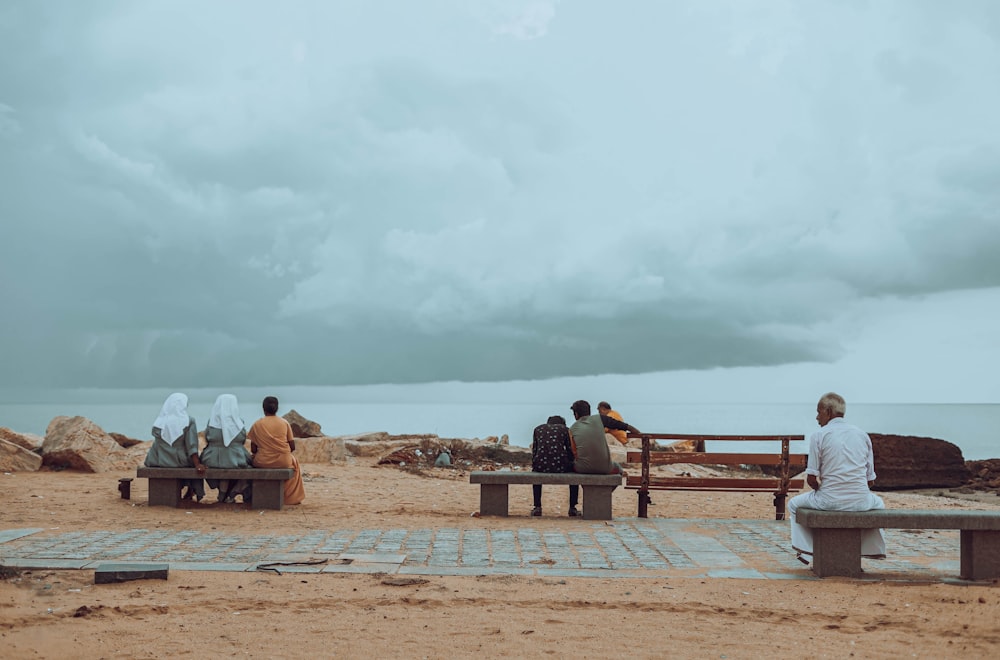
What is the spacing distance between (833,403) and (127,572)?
607 centimetres

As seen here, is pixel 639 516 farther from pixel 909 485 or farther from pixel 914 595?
→ pixel 909 485

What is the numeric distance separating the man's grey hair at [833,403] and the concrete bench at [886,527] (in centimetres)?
88

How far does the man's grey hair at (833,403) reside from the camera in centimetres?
791

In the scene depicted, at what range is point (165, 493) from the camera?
39.5 ft

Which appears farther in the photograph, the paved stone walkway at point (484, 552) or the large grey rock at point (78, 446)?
the large grey rock at point (78, 446)

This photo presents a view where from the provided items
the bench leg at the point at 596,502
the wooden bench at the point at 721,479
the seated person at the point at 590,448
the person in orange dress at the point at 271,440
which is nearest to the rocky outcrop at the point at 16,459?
the person in orange dress at the point at 271,440

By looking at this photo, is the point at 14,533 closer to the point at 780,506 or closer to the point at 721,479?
the point at 721,479

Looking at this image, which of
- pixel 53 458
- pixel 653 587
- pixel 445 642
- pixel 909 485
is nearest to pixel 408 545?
pixel 653 587

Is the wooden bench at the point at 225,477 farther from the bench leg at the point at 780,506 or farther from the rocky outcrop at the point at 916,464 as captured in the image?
the rocky outcrop at the point at 916,464

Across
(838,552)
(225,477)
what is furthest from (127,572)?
(838,552)

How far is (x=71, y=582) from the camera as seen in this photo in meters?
7.05

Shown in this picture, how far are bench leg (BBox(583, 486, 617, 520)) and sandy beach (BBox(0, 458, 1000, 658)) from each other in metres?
3.83

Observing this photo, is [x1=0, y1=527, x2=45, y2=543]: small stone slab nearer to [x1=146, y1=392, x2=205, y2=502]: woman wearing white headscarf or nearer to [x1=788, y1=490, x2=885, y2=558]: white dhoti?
[x1=146, y1=392, x2=205, y2=502]: woman wearing white headscarf

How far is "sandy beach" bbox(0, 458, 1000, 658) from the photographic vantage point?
18.0 ft
